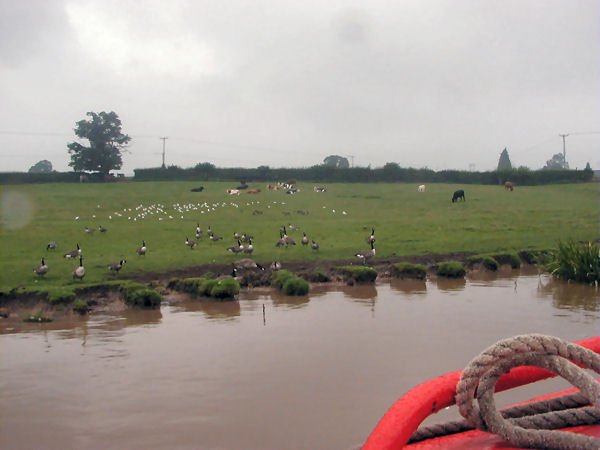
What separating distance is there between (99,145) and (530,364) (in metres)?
71.8

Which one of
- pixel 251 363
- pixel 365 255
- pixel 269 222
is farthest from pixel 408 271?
pixel 269 222

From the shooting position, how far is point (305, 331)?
47.2 feet

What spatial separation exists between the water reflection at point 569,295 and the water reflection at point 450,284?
8.50 ft

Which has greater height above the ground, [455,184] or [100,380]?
[455,184]

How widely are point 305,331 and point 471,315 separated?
4.74 m

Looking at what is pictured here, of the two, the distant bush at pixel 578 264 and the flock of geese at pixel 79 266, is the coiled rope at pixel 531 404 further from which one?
the flock of geese at pixel 79 266

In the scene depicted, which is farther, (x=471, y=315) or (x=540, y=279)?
(x=540, y=279)

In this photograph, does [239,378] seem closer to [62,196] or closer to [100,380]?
[100,380]

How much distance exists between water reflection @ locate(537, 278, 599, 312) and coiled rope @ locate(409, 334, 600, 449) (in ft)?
49.7

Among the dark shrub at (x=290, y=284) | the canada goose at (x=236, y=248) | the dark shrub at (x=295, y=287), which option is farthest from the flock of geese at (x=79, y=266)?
the dark shrub at (x=295, y=287)

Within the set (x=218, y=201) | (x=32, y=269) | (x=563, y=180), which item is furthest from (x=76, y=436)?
(x=563, y=180)

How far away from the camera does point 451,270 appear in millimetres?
22484

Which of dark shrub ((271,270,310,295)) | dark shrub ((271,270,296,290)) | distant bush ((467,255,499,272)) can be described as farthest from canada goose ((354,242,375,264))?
dark shrub ((271,270,310,295))

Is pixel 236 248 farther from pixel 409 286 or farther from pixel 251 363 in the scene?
pixel 251 363
